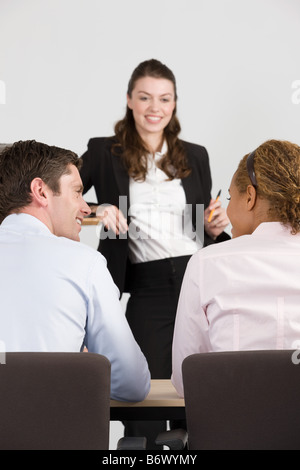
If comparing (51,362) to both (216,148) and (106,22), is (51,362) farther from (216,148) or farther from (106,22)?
(106,22)

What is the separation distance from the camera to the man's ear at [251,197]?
1702mm

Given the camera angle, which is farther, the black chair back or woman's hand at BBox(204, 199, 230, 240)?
woman's hand at BBox(204, 199, 230, 240)

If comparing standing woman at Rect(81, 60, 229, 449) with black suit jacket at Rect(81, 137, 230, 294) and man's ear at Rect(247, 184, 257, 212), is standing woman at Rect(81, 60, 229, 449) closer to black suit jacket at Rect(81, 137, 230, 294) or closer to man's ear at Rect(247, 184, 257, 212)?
black suit jacket at Rect(81, 137, 230, 294)

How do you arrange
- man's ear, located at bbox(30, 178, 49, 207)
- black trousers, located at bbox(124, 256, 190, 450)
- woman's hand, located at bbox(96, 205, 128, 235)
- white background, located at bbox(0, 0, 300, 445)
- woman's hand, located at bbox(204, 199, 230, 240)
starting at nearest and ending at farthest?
1. man's ear, located at bbox(30, 178, 49, 207)
2. woman's hand, located at bbox(96, 205, 128, 235)
3. woman's hand, located at bbox(204, 199, 230, 240)
4. black trousers, located at bbox(124, 256, 190, 450)
5. white background, located at bbox(0, 0, 300, 445)

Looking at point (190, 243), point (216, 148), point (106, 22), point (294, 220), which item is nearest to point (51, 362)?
point (294, 220)

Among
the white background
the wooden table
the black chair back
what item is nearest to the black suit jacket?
the white background

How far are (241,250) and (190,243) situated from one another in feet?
4.46

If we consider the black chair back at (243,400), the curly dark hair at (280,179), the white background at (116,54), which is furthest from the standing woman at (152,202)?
the black chair back at (243,400)

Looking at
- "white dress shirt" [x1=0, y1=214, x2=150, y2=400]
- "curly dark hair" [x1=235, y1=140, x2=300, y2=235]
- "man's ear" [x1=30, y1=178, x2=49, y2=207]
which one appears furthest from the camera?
"man's ear" [x1=30, y1=178, x2=49, y2=207]

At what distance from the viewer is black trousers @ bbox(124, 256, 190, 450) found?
2891mm

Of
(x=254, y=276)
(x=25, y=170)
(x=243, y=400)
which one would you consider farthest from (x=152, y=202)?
(x=243, y=400)

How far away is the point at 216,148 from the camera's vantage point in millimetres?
3951

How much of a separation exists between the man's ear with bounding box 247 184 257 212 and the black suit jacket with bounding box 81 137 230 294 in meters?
1.21

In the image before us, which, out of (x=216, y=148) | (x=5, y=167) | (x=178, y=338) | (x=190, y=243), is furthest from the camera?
(x=216, y=148)
